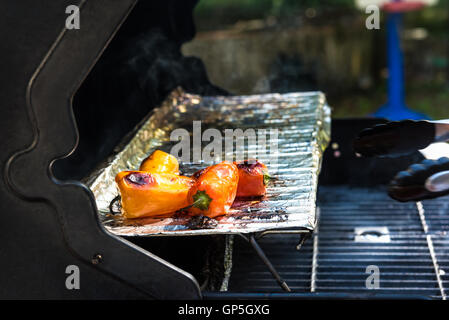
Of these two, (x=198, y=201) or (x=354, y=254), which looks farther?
(x=354, y=254)

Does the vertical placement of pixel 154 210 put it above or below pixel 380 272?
above

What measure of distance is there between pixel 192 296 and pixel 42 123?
0.78m

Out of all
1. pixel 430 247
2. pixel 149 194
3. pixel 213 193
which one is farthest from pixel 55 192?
pixel 430 247

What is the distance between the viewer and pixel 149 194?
239 cm

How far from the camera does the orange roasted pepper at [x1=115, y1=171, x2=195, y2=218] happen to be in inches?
93.9

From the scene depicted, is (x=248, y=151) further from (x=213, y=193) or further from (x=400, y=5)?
(x=400, y=5)

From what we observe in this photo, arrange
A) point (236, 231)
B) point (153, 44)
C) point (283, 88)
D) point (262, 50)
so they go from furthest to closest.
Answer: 1. point (262, 50)
2. point (283, 88)
3. point (153, 44)
4. point (236, 231)

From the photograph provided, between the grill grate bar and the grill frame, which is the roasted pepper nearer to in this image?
the grill frame

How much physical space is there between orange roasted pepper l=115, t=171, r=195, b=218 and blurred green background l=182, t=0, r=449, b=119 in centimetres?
451

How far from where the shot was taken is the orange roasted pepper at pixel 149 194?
2.38m

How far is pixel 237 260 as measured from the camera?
10.2 feet

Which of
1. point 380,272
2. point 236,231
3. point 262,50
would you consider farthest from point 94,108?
point 262,50

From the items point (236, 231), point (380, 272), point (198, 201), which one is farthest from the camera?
point (380, 272)
